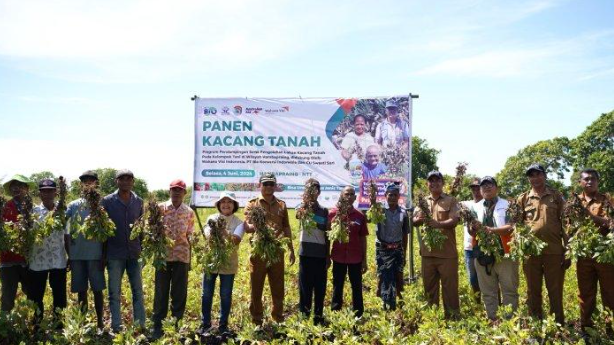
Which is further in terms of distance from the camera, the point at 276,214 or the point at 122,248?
the point at 276,214

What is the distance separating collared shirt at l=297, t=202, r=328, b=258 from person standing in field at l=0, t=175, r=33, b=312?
3.49 metres

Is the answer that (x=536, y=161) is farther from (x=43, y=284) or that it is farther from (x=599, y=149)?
(x=43, y=284)

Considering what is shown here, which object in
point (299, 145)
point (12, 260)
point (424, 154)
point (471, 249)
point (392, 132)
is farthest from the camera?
point (424, 154)

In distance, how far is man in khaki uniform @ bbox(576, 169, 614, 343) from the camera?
19.2ft

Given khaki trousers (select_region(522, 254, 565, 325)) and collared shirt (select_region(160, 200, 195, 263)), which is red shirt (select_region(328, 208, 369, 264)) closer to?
collared shirt (select_region(160, 200, 195, 263))

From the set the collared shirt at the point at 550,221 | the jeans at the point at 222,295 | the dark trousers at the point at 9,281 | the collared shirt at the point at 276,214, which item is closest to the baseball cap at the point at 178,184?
the collared shirt at the point at 276,214

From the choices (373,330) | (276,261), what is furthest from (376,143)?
(373,330)

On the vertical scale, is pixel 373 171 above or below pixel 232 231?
above

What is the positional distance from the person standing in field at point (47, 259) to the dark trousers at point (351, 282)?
3.53 m

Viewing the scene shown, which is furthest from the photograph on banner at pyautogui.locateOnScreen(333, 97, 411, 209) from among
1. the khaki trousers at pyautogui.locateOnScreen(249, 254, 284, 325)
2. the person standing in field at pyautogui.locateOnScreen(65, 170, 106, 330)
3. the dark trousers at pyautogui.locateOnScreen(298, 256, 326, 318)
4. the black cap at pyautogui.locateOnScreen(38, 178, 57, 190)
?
the black cap at pyautogui.locateOnScreen(38, 178, 57, 190)

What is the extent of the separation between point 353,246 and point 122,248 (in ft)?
9.70

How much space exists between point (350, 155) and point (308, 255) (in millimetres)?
3105

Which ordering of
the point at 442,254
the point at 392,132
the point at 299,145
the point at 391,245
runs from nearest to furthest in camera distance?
the point at 442,254, the point at 391,245, the point at 392,132, the point at 299,145

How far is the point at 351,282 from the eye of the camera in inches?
262
